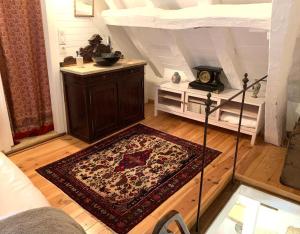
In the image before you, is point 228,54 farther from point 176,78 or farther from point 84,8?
point 84,8

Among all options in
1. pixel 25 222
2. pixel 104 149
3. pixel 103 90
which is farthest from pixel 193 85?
pixel 25 222

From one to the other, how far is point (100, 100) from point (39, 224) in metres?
2.09

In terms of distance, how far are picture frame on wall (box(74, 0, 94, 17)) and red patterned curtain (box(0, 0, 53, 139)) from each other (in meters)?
0.43

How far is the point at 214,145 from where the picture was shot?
3061 mm

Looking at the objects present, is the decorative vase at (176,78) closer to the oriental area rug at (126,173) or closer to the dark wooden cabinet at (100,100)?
the dark wooden cabinet at (100,100)

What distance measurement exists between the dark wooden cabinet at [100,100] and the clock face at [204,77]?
84 centimetres

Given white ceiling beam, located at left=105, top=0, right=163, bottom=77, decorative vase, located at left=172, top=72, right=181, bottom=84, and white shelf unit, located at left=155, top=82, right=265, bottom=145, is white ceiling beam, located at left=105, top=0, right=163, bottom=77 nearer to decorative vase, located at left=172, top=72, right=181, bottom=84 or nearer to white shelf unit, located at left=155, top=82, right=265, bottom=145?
decorative vase, located at left=172, top=72, right=181, bottom=84

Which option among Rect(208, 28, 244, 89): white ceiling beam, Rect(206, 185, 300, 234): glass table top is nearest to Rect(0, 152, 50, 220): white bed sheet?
Rect(206, 185, 300, 234): glass table top

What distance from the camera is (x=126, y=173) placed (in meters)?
2.48

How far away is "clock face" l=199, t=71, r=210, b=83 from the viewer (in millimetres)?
3408

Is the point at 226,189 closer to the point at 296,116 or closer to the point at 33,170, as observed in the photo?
the point at 296,116

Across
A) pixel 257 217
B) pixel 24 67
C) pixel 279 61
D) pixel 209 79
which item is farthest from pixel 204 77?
pixel 24 67

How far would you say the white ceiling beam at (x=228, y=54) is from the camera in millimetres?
2781

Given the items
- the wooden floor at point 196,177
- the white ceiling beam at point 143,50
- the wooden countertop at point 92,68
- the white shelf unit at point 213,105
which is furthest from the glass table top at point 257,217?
the white ceiling beam at point 143,50
